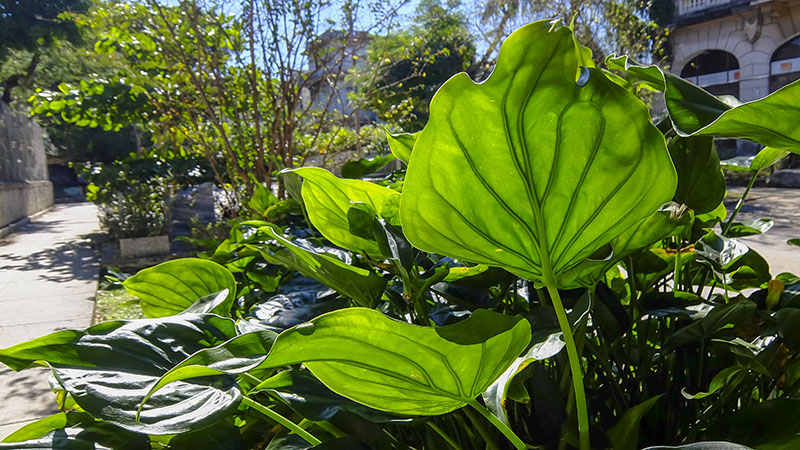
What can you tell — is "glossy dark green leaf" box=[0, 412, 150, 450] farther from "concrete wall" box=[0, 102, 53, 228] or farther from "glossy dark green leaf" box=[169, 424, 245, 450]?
"concrete wall" box=[0, 102, 53, 228]

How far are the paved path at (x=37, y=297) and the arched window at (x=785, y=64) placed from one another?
1841cm

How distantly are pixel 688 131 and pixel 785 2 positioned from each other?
19941mm

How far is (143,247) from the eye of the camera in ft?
22.8

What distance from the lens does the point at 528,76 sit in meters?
0.34

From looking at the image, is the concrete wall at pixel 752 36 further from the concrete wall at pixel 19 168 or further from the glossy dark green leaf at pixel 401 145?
the glossy dark green leaf at pixel 401 145

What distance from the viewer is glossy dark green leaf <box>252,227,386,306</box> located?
0.55 m

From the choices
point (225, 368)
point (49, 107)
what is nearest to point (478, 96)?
point (225, 368)

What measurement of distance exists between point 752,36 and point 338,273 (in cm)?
2061

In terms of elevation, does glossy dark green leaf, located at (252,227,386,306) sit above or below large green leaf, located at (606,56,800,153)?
below

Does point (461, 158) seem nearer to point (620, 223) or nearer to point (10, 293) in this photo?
point (620, 223)

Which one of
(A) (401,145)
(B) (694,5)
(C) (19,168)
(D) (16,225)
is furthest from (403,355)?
(B) (694,5)

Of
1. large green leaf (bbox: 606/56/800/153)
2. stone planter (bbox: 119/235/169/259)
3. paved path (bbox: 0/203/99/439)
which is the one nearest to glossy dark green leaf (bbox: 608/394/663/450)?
large green leaf (bbox: 606/56/800/153)

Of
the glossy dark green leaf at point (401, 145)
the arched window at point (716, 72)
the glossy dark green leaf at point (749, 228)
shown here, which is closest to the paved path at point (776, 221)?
the glossy dark green leaf at point (749, 228)

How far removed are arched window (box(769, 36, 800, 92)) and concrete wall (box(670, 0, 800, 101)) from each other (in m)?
0.17
